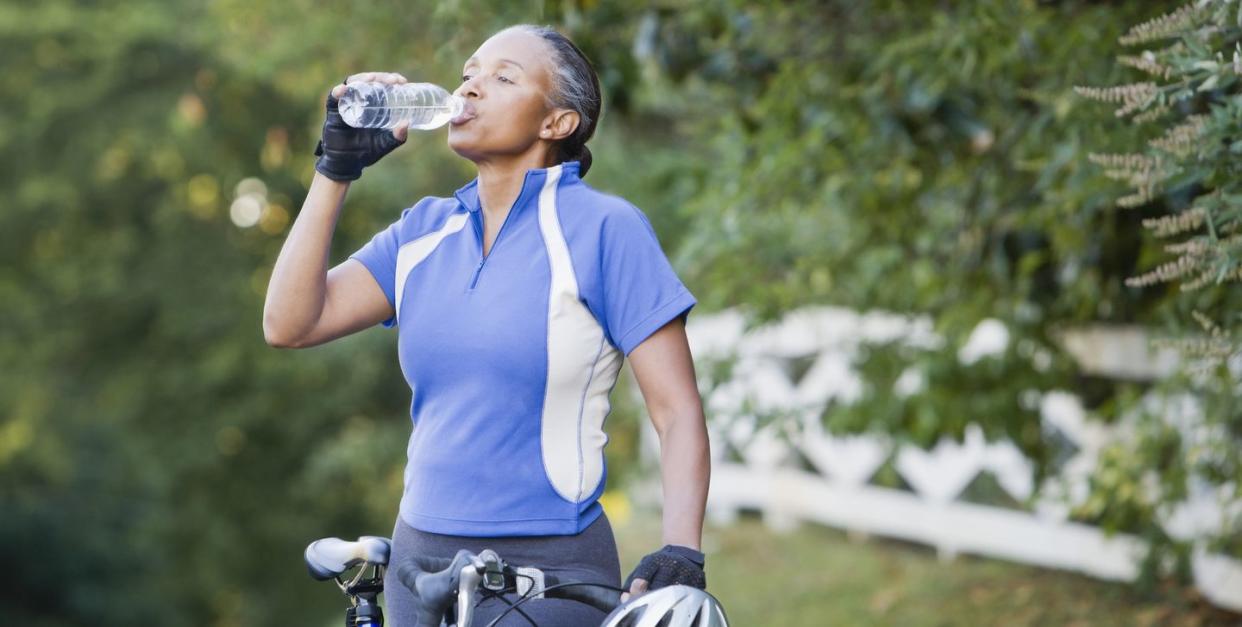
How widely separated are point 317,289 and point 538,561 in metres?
0.60

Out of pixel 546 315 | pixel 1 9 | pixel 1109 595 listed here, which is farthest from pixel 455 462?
pixel 1 9

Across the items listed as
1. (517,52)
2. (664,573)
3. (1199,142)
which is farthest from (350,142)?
(1199,142)

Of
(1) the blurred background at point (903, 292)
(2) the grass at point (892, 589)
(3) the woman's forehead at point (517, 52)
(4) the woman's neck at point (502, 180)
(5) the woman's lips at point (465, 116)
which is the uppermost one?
(3) the woman's forehead at point (517, 52)

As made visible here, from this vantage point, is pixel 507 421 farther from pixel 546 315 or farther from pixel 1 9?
pixel 1 9

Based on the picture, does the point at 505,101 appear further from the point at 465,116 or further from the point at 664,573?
the point at 664,573

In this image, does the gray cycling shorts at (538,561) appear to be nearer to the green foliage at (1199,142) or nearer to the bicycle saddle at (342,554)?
the bicycle saddle at (342,554)

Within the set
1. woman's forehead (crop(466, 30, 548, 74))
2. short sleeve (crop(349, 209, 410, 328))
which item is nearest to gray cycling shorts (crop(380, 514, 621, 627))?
short sleeve (crop(349, 209, 410, 328))

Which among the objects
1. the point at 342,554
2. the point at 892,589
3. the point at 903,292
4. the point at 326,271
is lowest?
the point at 892,589

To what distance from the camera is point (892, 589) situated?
777 centimetres

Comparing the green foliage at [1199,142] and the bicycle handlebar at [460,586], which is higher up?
the green foliage at [1199,142]

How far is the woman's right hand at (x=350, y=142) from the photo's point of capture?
2.54 metres

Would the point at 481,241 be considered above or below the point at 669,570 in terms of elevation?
above

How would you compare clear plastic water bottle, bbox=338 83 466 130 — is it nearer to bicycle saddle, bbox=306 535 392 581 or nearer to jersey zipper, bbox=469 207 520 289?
jersey zipper, bbox=469 207 520 289

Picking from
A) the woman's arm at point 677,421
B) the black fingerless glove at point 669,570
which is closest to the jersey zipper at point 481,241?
the woman's arm at point 677,421
